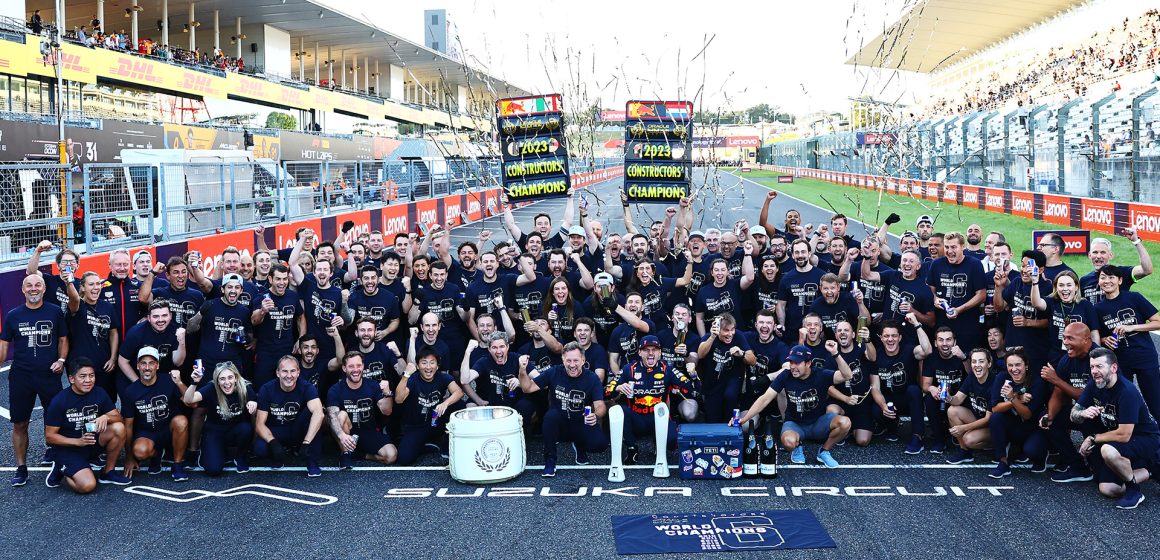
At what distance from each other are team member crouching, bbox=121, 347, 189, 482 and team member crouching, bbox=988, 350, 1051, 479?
307 inches

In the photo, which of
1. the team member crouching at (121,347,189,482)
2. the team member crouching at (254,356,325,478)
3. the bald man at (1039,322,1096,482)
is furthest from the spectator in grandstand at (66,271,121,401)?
the bald man at (1039,322,1096,482)

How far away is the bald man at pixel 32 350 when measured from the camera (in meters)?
9.27

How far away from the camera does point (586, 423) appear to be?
9594mm

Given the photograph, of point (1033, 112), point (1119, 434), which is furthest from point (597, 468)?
point (1033, 112)

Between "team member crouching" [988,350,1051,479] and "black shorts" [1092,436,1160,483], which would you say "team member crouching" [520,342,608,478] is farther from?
"black shorts" [1092,436,1160,483]

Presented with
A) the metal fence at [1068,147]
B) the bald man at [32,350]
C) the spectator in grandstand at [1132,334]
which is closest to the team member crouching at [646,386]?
the spectator in grandstand at [1132,334]

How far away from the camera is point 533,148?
12.7 meters

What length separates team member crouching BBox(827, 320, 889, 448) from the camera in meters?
9.91

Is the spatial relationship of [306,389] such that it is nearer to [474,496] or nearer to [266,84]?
[474,496]

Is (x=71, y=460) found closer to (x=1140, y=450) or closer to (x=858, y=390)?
(x=858, y=390)

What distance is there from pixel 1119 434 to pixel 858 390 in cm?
250

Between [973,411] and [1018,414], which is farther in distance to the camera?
[973,411]

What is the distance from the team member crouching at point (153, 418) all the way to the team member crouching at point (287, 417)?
717 millimetres

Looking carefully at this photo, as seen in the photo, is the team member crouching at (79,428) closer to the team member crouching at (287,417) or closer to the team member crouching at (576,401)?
the team member crouching at (287,417)
